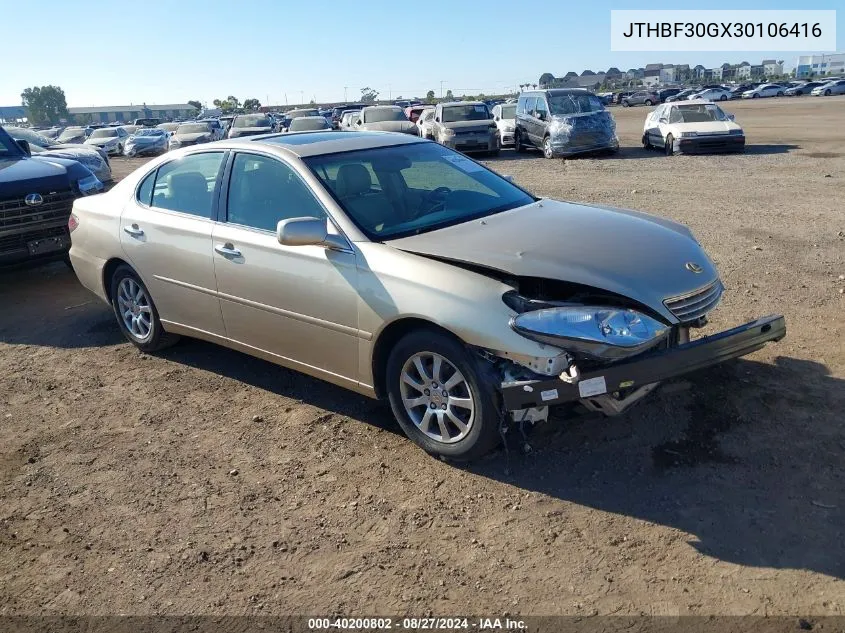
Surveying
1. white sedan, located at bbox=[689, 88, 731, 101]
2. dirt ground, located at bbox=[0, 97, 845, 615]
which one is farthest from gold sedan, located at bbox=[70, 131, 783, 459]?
white sedan, located at bbox=[689, 88, 731, 101]

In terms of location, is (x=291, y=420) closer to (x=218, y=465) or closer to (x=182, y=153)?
(x=218, y=465)

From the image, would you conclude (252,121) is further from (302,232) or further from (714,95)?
(714,95)

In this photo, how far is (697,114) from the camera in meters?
19.6

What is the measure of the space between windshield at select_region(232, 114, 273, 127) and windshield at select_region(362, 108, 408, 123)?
4.10 m

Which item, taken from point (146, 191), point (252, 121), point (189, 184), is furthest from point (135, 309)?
point (252, 121)

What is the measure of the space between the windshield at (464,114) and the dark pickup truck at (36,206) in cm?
1482

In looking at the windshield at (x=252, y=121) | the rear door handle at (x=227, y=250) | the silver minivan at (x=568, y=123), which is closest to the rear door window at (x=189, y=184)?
the rear door handle at (x=227, y=250)

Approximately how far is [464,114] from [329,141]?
17.9 m

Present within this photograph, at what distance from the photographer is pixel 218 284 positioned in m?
4.87

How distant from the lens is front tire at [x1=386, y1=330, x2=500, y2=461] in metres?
3.66

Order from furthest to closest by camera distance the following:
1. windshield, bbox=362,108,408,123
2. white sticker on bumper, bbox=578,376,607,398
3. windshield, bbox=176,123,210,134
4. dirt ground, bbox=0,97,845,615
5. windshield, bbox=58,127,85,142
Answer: windshield, bbox=58,127,85,142, windshield, bbox=176,123,210,134, windshield, bbox=362,108,408,123, white sticker on bumper, bbox=578,376,607,398, dirt ground, bbox=0,97,845,615

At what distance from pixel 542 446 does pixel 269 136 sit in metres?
2.93

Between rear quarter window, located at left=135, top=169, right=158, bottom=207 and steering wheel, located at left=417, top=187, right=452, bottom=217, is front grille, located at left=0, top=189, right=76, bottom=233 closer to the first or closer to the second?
rear quarter window, located at left=135, top=169, right=158, bottom=207

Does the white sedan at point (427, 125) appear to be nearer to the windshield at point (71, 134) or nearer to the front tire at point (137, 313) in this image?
the front tire at point (137, 313)
